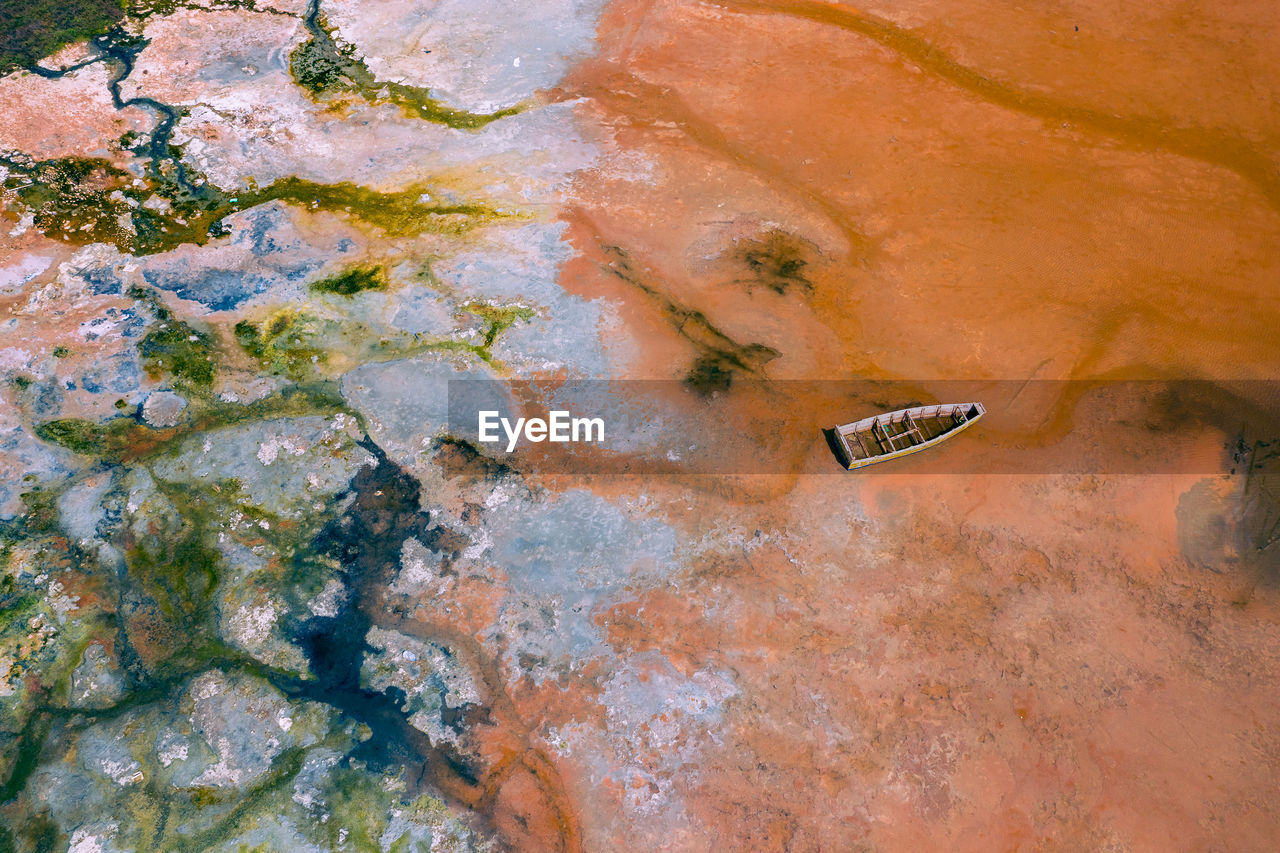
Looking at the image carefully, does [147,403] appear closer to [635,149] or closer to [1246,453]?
[635,149]

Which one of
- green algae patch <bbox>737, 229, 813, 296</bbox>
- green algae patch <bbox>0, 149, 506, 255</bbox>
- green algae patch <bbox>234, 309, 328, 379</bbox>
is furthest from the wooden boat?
green algae patch <bbox>234, 309, 328, 379</bbox>

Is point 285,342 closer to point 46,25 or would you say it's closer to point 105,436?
point 105,436

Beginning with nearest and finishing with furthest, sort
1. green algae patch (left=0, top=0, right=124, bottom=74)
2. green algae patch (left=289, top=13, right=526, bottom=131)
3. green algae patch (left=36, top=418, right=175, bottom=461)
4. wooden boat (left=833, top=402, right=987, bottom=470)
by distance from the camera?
wooden boat (left=833, top=402, right=987, bottom=470) < green algae patch (left=36, top=418, right=175, bottom=461) < green algae patch (left=289, top=13, right=526, bottom=131) < green algae patch (left=0, top=0, right=124, bottom=74)

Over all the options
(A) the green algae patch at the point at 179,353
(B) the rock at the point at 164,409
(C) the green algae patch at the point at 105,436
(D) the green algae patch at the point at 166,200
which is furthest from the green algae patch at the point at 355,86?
(C) the green algae patch at the point at 105,436

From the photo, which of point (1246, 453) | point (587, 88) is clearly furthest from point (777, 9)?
point (1246, 453)

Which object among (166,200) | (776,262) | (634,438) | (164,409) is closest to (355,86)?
(166,200)

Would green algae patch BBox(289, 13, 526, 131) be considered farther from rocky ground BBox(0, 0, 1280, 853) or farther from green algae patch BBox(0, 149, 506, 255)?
green algae patch BBox(0, 149, 506, 255)
